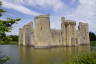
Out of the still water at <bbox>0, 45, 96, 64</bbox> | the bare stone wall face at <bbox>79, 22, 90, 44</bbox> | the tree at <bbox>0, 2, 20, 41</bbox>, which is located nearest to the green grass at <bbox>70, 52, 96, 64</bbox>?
the still water at <bbox>0, 45, 96, 64</bbox>

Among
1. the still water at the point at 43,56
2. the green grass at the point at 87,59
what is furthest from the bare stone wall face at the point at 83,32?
the green grass at the point at 87,59

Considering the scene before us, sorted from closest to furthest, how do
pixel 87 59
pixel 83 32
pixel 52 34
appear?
pixel 87 59 < pixel 52 34 < pixel 83 32

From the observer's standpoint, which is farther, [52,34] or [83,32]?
[83,32]

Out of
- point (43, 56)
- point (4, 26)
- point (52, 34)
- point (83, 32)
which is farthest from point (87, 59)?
point (83, 32)

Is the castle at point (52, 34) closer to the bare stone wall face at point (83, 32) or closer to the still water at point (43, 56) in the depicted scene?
the bare stone wall face at point (83, 32)

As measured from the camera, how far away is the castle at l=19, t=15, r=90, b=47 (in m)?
39.6

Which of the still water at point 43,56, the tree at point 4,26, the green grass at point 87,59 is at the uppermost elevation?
the tree at point 4,26

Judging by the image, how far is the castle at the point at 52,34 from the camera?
39625 millimetres

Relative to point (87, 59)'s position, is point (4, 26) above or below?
above

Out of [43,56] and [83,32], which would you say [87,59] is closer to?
[43,56]

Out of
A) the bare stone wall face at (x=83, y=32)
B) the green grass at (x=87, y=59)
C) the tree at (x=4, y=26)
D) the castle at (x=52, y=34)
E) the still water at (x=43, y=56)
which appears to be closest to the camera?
the tree at (x=4, y=26)

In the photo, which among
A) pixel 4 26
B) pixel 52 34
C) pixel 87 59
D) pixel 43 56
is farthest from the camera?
pixel 52 34

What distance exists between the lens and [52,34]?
4494 cm

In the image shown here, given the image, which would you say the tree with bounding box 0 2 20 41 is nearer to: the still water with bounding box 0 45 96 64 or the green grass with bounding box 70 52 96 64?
the still water with bounding box 0 45 96 64
